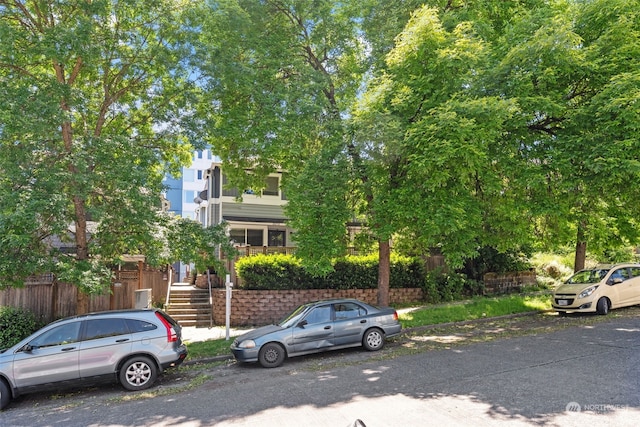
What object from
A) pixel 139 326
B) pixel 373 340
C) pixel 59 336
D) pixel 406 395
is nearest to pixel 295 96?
pixel 373 340

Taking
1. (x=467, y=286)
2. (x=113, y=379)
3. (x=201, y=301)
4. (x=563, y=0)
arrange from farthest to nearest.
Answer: (x=467, y=286) < (x=201, y=301) < (x=563, y=0) < (x=113, y=379)

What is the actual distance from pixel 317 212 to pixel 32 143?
22.7ft

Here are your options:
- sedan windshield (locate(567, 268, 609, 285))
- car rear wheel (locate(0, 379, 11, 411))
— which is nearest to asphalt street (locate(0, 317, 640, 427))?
car rear wheel (locate(0, 379, 11, 411))

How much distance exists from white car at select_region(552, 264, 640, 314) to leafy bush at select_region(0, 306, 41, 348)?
52.9 feet

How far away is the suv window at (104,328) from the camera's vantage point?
8.55 metres

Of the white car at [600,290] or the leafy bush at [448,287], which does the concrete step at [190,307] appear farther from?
the white car at [600,290]

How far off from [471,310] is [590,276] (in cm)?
409

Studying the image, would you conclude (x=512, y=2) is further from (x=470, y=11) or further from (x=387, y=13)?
(x=387, y=13)

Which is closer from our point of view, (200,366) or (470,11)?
(200,366)

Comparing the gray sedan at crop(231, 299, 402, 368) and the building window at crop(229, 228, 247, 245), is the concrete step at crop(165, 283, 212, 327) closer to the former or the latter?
the gray sedan at crop(231, 299, 402, 368)

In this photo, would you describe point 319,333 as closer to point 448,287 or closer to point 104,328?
point 104,328

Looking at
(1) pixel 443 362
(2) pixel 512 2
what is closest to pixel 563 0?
(2) pixel 512 2

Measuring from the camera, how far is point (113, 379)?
841cm

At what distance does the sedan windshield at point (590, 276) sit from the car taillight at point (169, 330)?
13.0 metres
